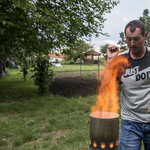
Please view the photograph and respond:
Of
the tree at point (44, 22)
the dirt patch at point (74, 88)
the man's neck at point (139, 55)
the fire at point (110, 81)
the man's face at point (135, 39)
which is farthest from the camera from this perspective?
the dirt patch at point (74, 88)

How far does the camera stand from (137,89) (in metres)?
2.18

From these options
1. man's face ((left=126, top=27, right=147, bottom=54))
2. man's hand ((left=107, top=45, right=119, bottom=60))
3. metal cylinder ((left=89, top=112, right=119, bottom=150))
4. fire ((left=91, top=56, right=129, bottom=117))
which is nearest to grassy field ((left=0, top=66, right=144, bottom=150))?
fire ((left=91, top=56, right=129, bottom=117))

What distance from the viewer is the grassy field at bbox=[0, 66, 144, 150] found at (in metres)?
4.34

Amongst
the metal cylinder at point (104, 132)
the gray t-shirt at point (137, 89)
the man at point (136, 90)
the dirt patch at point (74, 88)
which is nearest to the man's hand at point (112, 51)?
the man at point (136, 90)

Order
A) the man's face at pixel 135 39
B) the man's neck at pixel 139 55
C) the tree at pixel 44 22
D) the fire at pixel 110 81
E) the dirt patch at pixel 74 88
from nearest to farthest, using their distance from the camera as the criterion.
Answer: the man's face at pixel 135 39, the man's neck at pixel 139 55, the fire at pixel 110 81, the tree at pixel 44 22, the dirt patch at pixel 74 88

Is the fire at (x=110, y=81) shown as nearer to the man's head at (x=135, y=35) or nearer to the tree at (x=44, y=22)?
the man's head at (x=135, y=35)

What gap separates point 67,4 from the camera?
9.77 meters

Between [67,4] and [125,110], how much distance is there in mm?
8578

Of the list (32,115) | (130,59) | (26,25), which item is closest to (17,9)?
(26,25)

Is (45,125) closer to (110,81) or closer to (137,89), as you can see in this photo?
(110,81)

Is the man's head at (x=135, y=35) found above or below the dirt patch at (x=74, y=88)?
above

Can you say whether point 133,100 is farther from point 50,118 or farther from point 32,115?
point 32,115

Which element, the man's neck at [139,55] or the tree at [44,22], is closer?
the man's neck at [139,55]

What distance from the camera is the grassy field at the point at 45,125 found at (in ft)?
14.3
